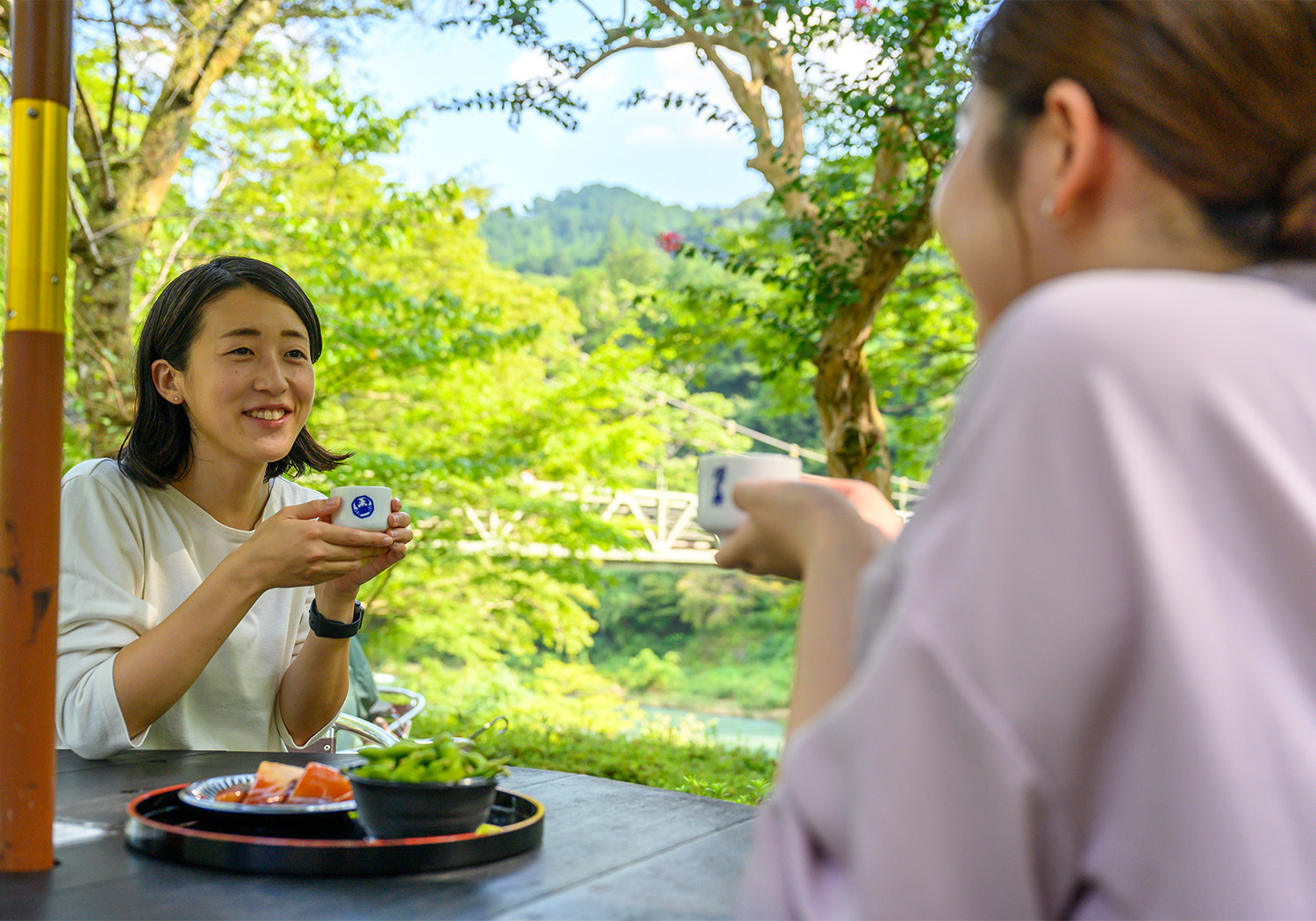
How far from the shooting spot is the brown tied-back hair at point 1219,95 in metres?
0.60

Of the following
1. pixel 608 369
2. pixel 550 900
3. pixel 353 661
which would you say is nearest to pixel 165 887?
pixel 550 900

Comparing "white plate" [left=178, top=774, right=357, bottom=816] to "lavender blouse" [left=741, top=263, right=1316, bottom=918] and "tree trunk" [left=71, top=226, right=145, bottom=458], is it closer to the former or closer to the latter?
"lavender blouse" [left=741, top=263, right=1316, bottom=918]

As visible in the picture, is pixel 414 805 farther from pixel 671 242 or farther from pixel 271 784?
pixel 671 242

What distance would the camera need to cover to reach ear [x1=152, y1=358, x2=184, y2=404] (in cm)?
195

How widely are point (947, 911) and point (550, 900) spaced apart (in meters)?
0.59

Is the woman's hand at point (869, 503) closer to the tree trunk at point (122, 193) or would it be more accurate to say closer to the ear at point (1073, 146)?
the ear at point (1073, 146)

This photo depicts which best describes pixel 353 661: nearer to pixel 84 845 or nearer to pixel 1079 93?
pixel 84 845

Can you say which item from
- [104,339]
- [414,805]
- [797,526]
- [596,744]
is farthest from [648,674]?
[797,526]

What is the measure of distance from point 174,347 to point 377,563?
1.99ft

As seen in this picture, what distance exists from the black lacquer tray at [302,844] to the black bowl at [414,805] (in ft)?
0.05

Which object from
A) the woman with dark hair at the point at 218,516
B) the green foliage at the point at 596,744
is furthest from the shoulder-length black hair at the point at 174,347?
the green foliage at the point at 596,744

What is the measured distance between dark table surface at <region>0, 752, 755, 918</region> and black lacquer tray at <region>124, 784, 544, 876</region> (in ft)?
0.03

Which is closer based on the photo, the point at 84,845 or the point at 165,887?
the point at 165,887

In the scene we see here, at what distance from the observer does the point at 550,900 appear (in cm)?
97
